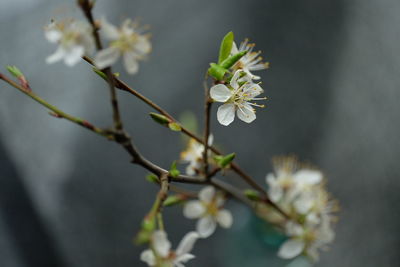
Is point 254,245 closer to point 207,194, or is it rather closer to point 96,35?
point 207,194

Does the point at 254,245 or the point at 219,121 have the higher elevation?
the point at 254,245

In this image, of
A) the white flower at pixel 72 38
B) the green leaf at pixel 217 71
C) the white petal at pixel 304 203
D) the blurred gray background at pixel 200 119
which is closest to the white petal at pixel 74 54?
the white flower at pixel 72 38

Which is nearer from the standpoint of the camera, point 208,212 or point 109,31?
point 109,31

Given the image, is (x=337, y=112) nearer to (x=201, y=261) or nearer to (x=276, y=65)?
(x=276, y=65)

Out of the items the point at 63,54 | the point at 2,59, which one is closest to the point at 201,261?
the point at 2,59

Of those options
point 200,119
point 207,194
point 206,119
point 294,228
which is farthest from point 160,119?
point 200,119

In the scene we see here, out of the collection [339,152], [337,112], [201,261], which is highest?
[337,112]
